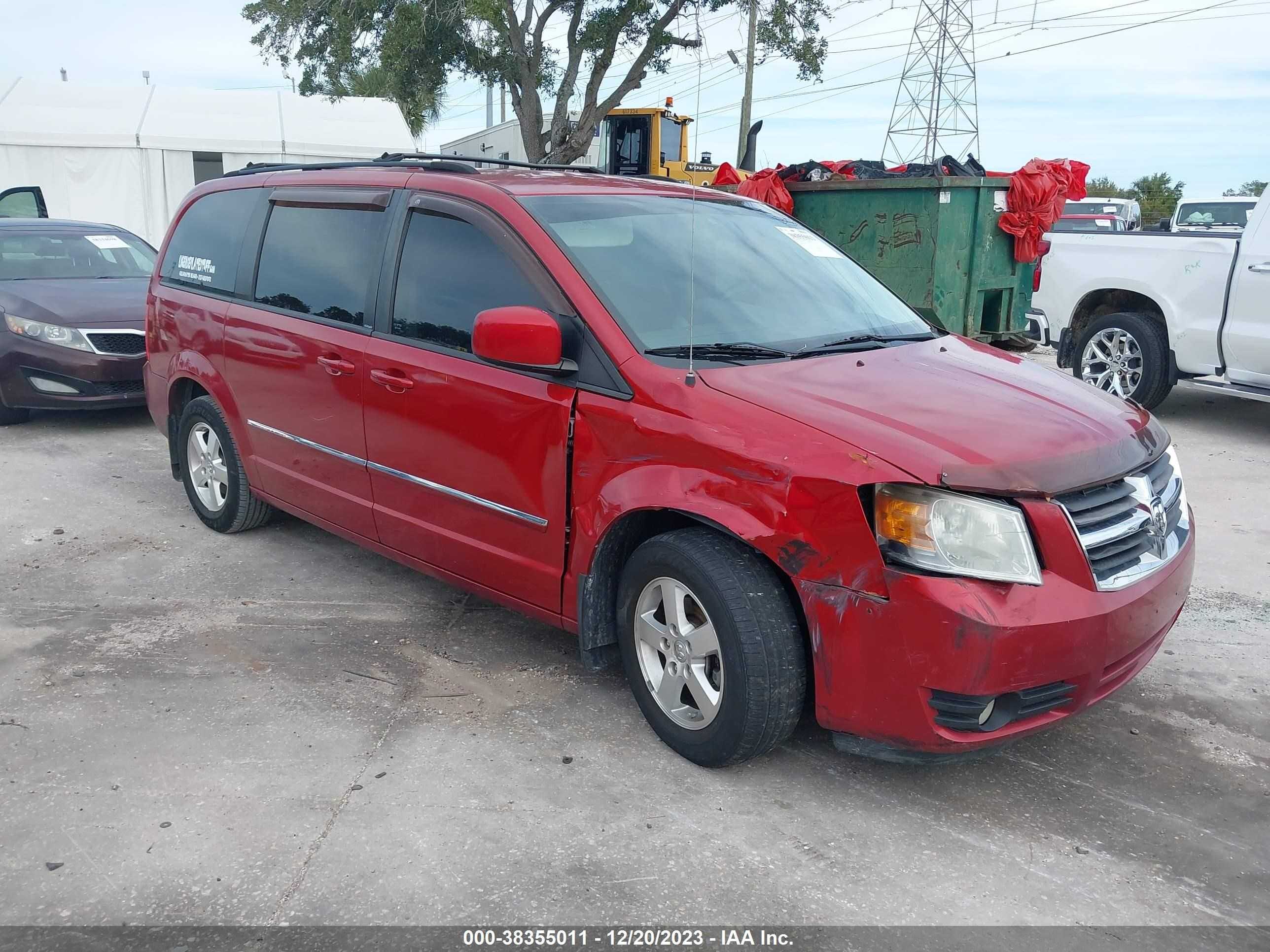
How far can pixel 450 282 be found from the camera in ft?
12.8

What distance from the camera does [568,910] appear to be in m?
2.65

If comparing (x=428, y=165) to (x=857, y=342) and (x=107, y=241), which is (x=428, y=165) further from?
(x=107, y=241)

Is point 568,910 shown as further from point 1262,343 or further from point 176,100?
point 176,100

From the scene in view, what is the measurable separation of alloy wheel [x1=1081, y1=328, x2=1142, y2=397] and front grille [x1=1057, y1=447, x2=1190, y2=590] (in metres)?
5.57

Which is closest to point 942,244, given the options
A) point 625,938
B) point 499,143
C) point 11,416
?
point 11,416

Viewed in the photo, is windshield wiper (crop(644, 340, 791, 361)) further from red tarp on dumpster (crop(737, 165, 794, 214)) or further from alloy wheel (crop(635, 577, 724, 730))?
red tarp on dumpster (crop(737, 165, 794, 214))

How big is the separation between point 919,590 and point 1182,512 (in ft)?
4.49

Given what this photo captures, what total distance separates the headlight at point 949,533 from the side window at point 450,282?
1.40m

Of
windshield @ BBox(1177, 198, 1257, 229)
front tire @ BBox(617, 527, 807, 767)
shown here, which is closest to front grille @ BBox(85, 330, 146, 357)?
front tire @ BBox(617, 527, 807, 767)

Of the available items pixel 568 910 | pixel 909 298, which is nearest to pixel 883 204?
pixel 909 298

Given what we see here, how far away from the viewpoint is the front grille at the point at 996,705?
282 cm

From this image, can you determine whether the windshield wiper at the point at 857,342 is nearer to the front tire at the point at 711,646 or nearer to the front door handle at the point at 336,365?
the front tire at the point at 711,646

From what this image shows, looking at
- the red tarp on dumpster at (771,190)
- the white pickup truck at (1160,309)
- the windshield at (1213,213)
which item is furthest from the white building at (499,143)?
the white pickup truck at (1160,309)

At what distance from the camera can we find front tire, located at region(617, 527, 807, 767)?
300cm
